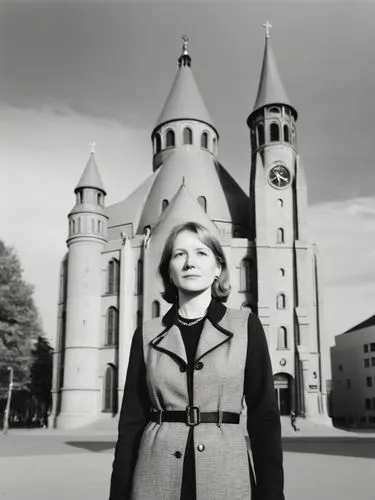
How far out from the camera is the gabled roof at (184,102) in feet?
186

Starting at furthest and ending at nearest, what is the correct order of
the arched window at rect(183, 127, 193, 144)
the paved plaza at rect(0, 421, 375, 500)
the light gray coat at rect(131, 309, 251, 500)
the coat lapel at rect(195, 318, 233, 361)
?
the arched window at rect(183, 127, 193, 144), the paved plaza at rect(0, 421, 375, 500), the coat lapel at rect(195, 318, 233, 361), the light gray coat at rect(131, 309, 251, 500)

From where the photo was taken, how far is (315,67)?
1111 centimetres

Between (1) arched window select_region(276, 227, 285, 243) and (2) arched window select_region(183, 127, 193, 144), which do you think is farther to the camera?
(2) arched window select_region(183, 127, 193, 144)

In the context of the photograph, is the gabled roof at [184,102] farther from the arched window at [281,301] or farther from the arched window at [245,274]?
the arched window at [281,301]

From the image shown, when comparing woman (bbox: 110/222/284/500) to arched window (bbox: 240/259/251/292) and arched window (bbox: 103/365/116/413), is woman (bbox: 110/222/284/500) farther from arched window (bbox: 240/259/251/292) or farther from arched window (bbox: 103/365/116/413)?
arched window (bbox: 240/259/251/292)

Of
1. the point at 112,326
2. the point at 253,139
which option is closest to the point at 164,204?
the point at 253,139

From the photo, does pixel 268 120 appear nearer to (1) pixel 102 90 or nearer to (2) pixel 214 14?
(1) pixel 102 90

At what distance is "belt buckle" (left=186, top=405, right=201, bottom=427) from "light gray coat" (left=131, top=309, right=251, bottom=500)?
0.03 metres

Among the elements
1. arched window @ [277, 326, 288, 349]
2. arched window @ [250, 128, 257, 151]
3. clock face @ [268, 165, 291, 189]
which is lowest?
arched window @ [277, 326, 288, 349]

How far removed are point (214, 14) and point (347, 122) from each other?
22.2 feet

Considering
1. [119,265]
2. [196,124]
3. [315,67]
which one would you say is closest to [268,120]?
[196,124]

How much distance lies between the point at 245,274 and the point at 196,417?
4380 centimetres

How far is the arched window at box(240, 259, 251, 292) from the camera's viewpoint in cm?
4606

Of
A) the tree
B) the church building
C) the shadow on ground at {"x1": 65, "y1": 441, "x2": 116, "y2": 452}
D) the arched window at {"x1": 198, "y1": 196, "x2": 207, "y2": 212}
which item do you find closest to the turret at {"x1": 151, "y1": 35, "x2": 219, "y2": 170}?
the church building
